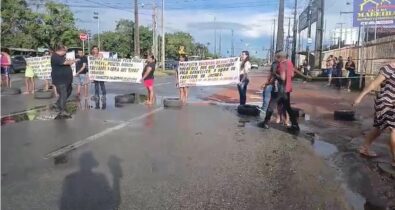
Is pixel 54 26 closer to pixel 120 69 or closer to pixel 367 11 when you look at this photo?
pixel 367 11

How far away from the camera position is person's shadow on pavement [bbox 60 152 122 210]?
5.05 metres

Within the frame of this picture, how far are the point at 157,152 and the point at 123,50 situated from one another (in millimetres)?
84289

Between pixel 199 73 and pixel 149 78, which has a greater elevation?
pixel 199 73

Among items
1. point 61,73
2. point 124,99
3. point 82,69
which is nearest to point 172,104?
point 124,99

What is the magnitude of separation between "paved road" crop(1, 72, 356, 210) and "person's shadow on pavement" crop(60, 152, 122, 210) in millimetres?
10

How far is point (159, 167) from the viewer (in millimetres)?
6773

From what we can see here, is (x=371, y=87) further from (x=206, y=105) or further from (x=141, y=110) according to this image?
(x=206, y=105)

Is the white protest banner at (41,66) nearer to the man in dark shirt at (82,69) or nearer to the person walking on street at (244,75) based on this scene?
the man in dark shirt at (82,69)

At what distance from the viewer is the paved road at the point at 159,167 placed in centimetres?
529

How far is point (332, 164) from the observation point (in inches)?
290

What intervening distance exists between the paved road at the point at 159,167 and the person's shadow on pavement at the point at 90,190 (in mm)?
10

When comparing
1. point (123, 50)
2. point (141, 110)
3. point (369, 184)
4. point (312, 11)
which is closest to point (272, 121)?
point (141, 110)

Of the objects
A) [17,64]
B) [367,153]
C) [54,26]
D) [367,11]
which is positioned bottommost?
[367,153]

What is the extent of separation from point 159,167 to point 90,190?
4.54 feet
